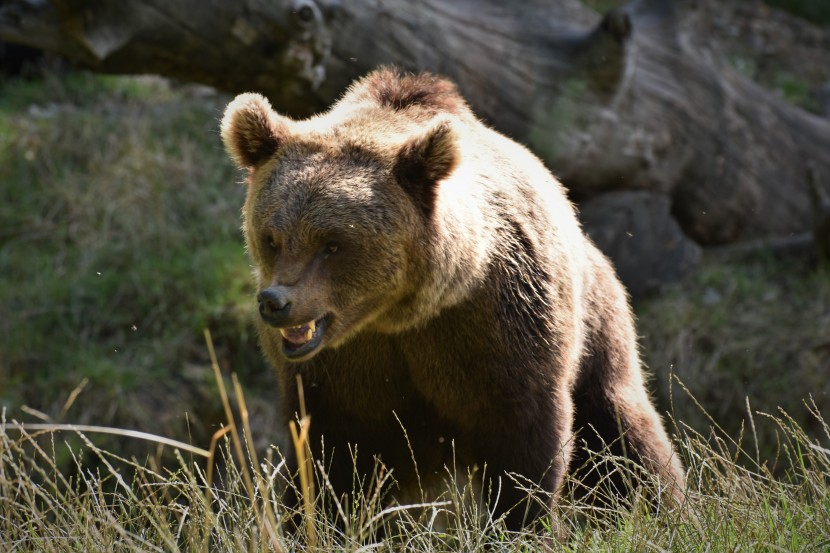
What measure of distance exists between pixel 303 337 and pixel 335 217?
1.59ft

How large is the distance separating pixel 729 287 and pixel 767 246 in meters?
0.70

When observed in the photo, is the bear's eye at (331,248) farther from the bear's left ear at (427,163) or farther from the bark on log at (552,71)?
the bark on log at (552,71)

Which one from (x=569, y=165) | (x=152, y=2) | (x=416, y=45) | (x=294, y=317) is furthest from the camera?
(x=569, y=165)

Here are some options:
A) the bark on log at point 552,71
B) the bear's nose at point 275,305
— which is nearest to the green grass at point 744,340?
the bark on log at point 552,71

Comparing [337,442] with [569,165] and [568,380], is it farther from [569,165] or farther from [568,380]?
[569,165]

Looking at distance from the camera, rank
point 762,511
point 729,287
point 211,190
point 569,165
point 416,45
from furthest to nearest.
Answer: point 211,190 < point 729,287 < point 569,165 < point 416,45 < point 762,511

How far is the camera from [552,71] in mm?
8078

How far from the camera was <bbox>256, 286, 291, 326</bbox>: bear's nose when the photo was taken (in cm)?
387

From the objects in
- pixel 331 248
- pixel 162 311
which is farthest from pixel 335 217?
pixel 162 311

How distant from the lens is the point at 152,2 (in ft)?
20.8

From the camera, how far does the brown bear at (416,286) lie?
4.15 meters

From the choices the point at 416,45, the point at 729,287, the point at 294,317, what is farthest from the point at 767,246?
the point at 294,317

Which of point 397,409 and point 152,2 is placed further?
point 152,2

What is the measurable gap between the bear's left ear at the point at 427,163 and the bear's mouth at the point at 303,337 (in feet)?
2.07
